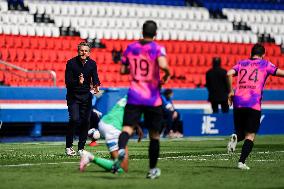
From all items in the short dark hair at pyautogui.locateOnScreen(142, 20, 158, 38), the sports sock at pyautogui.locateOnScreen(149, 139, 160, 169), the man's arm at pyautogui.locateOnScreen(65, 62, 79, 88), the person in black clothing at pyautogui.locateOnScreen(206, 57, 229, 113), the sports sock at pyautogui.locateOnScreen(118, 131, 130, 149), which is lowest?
the person in black clothing at pyautogui.locateOnScreen(206, 57, 229, 113)

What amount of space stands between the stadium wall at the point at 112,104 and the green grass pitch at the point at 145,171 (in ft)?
24.9

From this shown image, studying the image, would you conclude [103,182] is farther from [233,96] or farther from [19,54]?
[19,54]

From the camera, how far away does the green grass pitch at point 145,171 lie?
35.3 ft

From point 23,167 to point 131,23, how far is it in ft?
68.3

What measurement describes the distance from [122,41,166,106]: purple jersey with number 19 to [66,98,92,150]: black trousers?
541 cm

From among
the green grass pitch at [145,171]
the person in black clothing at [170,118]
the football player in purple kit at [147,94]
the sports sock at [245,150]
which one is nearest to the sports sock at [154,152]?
the football player in purple kit at [147,94]

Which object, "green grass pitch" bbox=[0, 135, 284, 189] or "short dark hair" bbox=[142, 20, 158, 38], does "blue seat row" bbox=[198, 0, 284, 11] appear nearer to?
"green grass pitch" bbox=[0, 135, 284, 189]

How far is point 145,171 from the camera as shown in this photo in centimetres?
1287

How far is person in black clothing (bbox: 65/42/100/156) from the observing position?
16.8 metres

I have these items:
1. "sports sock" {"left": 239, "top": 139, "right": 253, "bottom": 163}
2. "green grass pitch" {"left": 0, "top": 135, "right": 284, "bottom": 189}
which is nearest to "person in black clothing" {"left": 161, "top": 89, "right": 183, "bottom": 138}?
"green grass pitch" {"left": 0, "top": 135, "right": 284, "bottom": 189}

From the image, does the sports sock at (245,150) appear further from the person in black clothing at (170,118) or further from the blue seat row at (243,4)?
the blue seat row at (243,4)

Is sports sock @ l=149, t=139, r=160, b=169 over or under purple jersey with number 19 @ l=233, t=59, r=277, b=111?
under

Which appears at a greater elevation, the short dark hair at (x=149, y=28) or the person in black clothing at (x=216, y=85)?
the short dark hair at (x=149, y=28)

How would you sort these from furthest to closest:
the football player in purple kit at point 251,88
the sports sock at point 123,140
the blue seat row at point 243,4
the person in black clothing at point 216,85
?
the blue seat row at point 243,4, the person in black clothing at point 216,85, the football player in purple kit at point 251,88, the sports sock at point 123,140
